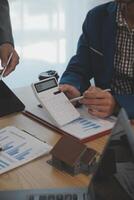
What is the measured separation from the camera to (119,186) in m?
0.81

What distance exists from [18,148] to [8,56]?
1.94 ft

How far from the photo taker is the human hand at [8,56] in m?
1.56

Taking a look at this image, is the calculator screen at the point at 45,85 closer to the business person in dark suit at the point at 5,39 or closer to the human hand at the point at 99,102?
the human hand at the point at 99,102

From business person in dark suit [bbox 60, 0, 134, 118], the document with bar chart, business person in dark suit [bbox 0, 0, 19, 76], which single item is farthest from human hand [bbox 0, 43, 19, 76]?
the document with bar chart

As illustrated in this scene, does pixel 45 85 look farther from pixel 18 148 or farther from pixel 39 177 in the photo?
pixel 39 177

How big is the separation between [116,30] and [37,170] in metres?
0.78

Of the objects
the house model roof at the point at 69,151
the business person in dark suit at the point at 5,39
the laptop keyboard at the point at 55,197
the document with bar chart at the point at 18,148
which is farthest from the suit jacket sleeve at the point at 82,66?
the laptop keyboard at the point at 55,197

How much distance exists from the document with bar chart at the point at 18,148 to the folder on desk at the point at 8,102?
0.19 m

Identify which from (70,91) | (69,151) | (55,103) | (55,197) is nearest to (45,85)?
(55,103)

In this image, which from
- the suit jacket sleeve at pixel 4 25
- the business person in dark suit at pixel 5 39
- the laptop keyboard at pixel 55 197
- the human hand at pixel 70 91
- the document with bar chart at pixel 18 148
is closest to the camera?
the laptop keyboard at pixel 55 197

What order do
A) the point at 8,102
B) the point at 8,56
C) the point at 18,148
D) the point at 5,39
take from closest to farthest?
the point at 18,148 → the point at 8,102 → the point at 8,56 → the point at 5,39

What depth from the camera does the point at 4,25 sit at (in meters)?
1.81

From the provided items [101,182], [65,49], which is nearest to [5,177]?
[101,182]

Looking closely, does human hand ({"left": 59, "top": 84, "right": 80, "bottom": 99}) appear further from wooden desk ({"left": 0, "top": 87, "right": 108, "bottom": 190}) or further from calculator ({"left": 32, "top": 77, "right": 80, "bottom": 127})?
wooden desk ({"left": 0, "top": 87, "right": 108, "bottom": 190})
